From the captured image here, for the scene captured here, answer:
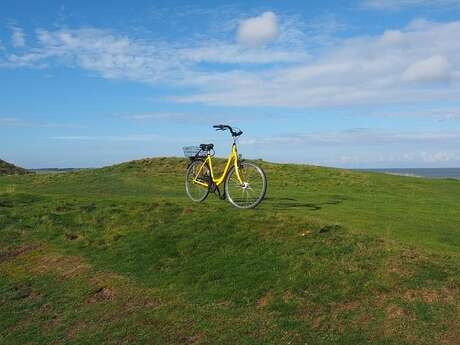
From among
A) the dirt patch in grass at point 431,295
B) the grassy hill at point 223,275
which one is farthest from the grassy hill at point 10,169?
the dirt patch in grass at point 431,295

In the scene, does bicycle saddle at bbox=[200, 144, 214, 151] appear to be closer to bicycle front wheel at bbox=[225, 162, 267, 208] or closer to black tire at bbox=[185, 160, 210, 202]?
black tire at bbox=[185, 160, 210, 202]

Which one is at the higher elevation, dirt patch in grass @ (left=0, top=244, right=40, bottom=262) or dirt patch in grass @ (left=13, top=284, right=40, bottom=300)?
dirt patch in grass @ (left=0, top=244, right=40, bottom=262)

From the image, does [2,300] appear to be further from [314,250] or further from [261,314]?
[314,250]

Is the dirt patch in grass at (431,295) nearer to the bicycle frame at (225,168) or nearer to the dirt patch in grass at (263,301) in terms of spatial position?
the dirt patch in grass at (263,301)

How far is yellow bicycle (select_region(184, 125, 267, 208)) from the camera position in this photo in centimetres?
1284

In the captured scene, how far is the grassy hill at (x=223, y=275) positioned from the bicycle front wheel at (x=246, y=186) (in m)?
0.42

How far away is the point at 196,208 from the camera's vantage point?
42.5ft

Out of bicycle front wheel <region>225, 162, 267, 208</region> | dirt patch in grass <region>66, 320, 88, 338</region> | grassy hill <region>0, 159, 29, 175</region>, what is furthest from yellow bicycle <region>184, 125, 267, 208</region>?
grassy hill <region>0, 159, 29, 175</region>

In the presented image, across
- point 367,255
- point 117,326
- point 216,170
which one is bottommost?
point 117,326

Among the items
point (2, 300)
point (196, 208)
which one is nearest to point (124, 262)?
point (2, 300)

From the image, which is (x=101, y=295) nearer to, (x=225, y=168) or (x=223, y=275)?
(x=223, y=275)

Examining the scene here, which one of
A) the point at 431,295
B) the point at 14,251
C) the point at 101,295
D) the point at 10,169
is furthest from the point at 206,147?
the point at 10,169

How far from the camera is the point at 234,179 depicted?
1334cm

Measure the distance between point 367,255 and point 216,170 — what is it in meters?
6.41
